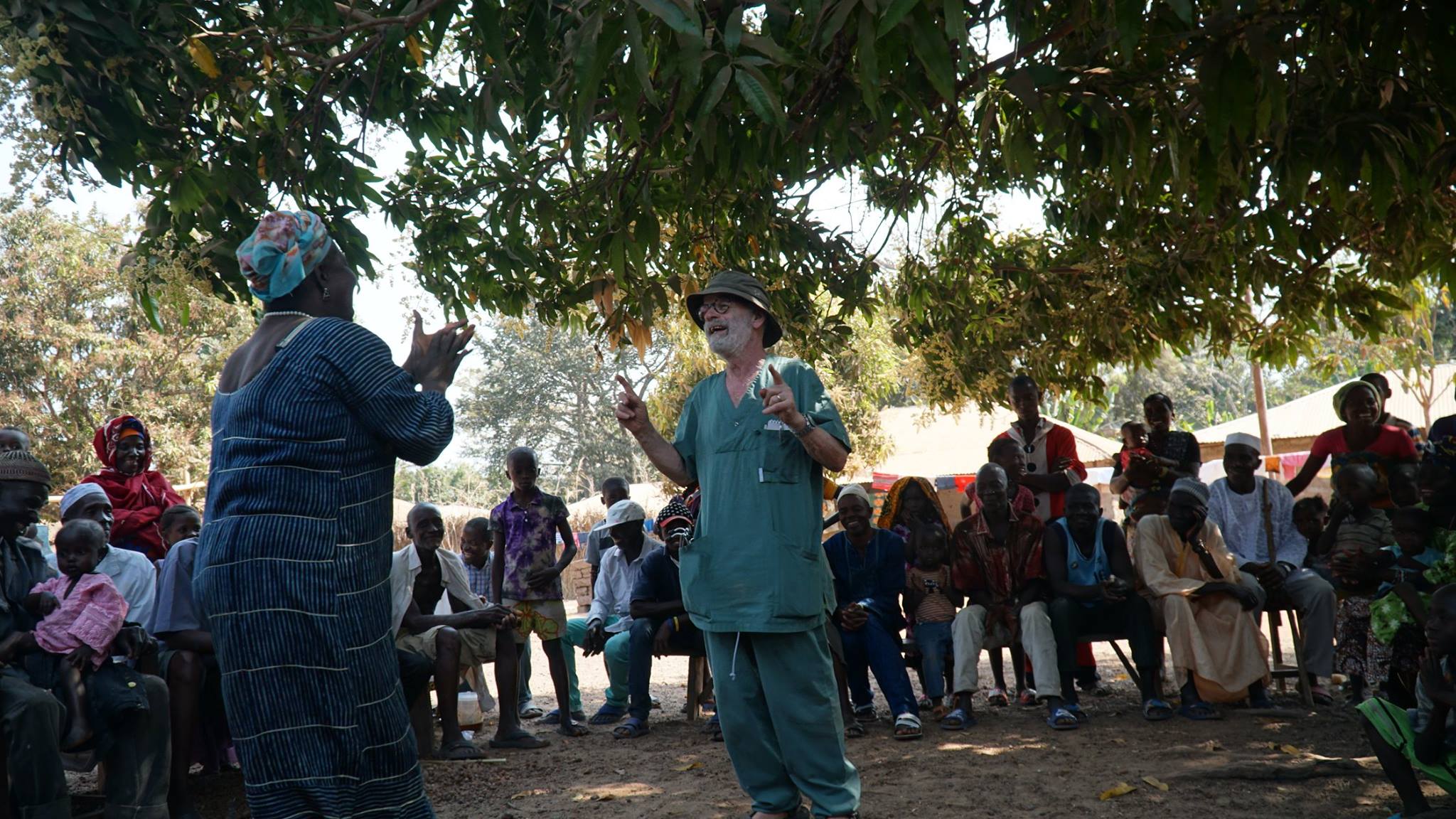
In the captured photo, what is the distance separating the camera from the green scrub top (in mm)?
4301

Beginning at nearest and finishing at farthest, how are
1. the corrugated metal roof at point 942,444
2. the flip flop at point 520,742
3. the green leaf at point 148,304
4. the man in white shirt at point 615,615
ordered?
the green leaf at point 148,304
the flip flop at point 520,742
the man in white shirt at point 615,615
the corrugated metal roof at point 942,444

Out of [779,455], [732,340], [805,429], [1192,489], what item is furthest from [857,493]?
[805,429]

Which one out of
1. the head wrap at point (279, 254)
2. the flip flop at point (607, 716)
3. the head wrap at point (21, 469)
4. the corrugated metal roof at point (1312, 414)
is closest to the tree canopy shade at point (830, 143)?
the head wrap at point (279, 254)

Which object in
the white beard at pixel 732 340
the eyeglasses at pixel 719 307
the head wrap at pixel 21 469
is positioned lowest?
the head wrap at pixel 21 469

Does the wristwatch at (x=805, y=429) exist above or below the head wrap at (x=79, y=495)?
below

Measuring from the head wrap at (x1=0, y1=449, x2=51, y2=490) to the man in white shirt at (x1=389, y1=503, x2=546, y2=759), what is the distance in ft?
6.84

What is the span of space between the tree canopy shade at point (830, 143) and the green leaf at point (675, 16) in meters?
0.01

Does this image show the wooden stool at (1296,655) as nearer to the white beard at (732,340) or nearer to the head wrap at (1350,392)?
the head wrap at (1350,392)

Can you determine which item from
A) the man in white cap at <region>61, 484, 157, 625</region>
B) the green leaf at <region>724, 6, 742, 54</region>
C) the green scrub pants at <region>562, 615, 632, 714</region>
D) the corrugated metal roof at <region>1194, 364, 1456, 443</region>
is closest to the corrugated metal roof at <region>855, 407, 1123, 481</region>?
the corrugated metal roof at <region>1194, 364, 1456, 443</region>

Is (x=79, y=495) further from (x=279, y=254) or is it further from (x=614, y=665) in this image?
(x=279, y=254)

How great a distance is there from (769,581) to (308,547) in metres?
1.76

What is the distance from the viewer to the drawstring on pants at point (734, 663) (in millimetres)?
4391

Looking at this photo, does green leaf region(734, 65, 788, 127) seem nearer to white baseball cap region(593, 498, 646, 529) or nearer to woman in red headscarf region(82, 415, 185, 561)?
woman in red headscarf region(82, 415, 185, 561)

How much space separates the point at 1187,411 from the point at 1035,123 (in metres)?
62.0
